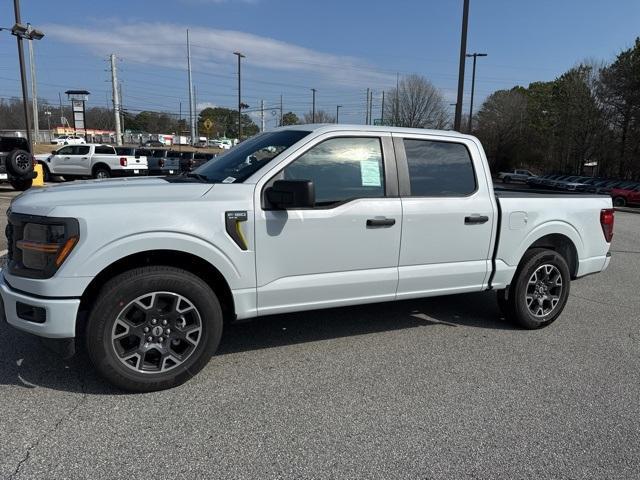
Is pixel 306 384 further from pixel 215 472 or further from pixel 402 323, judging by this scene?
pixel 402 323

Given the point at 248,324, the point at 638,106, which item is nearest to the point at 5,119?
the point at 638,106

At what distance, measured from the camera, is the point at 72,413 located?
317 centimetres

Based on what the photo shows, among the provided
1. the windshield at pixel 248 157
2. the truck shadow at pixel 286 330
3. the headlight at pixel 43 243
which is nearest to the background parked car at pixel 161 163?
the truck shadow at pixel 286 330

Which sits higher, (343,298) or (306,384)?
(343,298)

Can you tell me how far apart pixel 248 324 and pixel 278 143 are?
1829 mm

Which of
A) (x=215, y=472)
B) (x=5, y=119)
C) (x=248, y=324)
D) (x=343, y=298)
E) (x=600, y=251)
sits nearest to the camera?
(x=215, y=472)

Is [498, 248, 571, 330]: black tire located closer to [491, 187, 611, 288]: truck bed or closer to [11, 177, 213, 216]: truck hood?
[491, 187, 611, 288]: truck bed

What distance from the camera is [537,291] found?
16.3ft

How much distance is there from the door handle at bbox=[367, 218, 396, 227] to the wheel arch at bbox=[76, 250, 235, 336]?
Result: 120 cm

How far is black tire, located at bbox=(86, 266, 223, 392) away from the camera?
324 cm

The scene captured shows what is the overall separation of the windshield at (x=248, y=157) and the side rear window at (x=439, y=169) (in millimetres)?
990

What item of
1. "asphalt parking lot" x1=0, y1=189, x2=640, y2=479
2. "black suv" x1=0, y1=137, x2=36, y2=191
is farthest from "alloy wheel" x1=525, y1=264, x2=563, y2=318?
"black suv" x1=0, y1=137, x2=36, y2=191

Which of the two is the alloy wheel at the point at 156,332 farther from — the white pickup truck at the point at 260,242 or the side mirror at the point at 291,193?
the side mirror at the point at 291,193

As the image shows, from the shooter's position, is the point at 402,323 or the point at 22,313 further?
the point at 402,323
